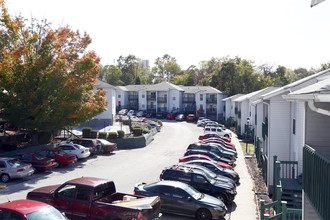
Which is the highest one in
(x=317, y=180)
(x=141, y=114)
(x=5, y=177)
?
(x=317, y=180)

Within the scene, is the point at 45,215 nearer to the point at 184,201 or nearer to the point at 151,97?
the point at 184,201

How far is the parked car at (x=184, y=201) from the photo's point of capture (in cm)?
1341

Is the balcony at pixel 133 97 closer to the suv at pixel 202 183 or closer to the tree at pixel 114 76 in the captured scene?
the tree at pixel 114 76

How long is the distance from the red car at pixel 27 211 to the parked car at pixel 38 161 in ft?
43.5

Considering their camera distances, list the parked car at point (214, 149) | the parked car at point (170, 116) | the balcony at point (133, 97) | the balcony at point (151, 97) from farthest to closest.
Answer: the balcony at point (133, 97) → the balcony at point (151, 97) → the parked car at point (170, 116) → the parked car at point (214, 149)

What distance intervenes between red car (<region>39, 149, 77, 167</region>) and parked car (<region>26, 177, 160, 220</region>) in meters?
12.2

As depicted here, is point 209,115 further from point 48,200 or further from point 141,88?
point 48,200

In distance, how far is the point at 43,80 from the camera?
86.2 ft

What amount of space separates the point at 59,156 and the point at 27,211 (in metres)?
16.0

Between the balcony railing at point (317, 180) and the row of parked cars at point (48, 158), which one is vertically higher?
the balcony railing at point (317, 180)

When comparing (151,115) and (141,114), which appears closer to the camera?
(141,114)

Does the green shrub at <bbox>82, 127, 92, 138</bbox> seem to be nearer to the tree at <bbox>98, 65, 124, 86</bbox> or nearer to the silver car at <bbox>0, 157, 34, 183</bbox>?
the silver car at <bbox>0, 157, 34, 183</bbox>

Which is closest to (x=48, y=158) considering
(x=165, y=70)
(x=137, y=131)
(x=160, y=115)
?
(x=137, y=131)

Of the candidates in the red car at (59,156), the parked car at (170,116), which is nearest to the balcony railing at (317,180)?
the red car at (59,156)
